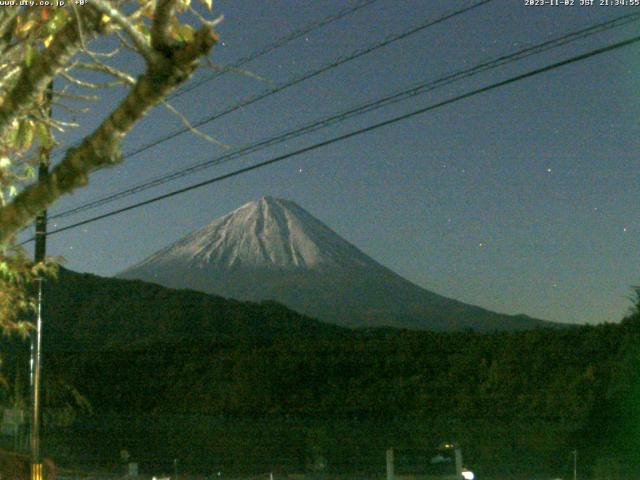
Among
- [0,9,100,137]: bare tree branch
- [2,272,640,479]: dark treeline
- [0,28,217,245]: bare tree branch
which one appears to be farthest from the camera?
[2,272,640,479]: dark treeline

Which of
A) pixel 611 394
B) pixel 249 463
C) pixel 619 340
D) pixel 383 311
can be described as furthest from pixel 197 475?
pixel 383 311

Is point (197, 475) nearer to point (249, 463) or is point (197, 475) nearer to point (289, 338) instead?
point (249, 463)

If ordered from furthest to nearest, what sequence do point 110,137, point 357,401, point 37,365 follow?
point 357,401 → point 37,365 → point 110,137

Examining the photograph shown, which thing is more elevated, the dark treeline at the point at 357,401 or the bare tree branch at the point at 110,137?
the bare tree branch at the point at 110,137

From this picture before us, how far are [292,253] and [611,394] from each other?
106 metres

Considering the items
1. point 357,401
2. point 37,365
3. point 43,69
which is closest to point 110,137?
point 43,69

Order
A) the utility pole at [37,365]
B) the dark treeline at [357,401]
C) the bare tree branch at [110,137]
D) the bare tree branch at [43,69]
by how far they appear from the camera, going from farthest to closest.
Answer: the dark treeline at [357,401]
the utility pole at [37,365]
the bare tree branch at [43,69]
the bare tree branch at [110,137]

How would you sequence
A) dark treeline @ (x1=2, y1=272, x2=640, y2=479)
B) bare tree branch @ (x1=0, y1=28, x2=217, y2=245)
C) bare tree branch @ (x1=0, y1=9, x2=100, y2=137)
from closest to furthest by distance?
bare tree branch @ (x1=0, y1=28, x2=217, y2=245) < bare tree branch @ (x1=0, y1=9, x2=100, y2=137) < dark treeline @ (x1=2, y1=272, x2=640, y2=479)

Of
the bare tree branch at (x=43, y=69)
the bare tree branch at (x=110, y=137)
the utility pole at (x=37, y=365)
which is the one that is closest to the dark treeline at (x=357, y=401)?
the utility pole at (x=37, y=365)

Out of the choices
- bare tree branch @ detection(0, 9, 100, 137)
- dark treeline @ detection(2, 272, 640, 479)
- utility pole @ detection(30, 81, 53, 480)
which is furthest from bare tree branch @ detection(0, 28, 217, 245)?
dark treeline @ detection(2, 272, 640, 479)

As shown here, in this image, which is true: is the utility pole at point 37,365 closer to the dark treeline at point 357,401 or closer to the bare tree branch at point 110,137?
the dark treeline at point 357,401

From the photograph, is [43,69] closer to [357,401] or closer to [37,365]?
[37,365]

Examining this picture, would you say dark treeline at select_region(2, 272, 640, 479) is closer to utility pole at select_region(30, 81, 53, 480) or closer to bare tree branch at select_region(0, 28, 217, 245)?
utility pole at select_region(30, 81, 53, 480)

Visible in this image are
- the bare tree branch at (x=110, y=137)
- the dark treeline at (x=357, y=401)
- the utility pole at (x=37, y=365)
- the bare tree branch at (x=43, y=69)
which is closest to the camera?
→ the bare tree branch at (x=110, y=137)
